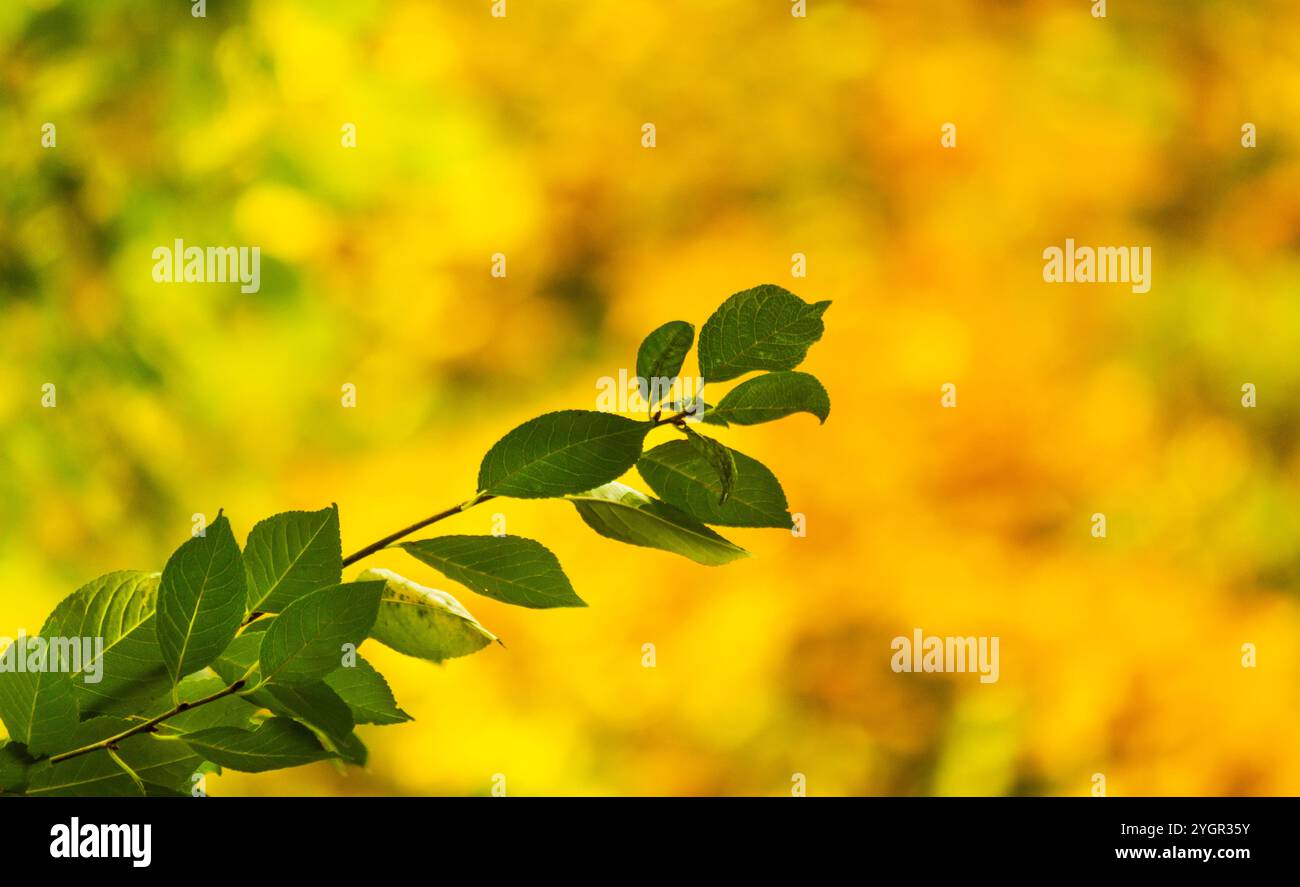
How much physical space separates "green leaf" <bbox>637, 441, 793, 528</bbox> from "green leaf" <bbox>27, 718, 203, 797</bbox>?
10cm

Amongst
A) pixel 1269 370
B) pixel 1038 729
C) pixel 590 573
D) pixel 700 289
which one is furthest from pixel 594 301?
pixel 1269 370

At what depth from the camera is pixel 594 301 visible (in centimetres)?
193

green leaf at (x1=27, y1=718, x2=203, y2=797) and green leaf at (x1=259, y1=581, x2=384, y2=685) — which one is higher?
green leaf at (x1=259, y1=581, x2=384, y2=685)

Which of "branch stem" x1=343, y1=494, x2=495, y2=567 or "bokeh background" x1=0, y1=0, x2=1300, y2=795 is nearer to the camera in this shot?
"branch stem" x1=343, y1=494, x2=495, y2=567

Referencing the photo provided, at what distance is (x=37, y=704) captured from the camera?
0.18 meters

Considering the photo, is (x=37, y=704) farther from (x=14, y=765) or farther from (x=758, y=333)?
(x=758, y=333)

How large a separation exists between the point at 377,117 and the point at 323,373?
46cm

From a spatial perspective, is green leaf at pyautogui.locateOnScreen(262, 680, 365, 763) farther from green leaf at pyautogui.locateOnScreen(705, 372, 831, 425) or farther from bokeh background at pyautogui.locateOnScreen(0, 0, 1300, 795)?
bokeh background at pyautogui.locateOnScreen(0, 0, 1300, 795)

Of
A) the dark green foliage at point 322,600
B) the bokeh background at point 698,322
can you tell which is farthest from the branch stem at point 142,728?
the bokeh background at point 698,322

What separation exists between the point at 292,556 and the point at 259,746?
0.03 m

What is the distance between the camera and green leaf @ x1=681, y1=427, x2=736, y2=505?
0.19 meters

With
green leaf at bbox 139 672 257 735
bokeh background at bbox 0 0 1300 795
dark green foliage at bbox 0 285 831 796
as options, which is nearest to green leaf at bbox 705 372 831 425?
dark green foliage at bbox 0 285 831 796
